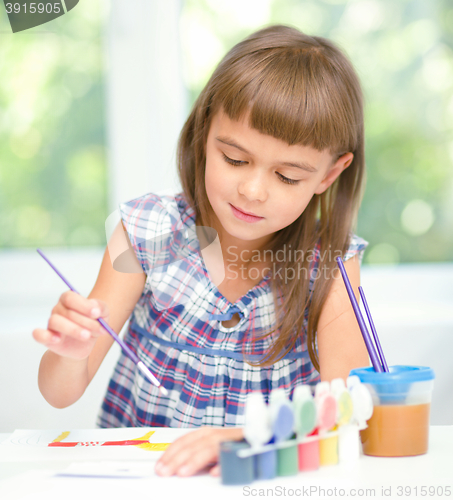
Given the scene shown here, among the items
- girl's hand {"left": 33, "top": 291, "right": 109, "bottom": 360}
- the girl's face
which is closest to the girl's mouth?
the girl's face

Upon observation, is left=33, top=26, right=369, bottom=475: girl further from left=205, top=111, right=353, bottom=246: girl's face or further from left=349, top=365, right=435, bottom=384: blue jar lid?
left=349, top=365, right=435, bottom=384: blue jar lid

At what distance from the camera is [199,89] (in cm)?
144

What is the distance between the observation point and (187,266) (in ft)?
2.77

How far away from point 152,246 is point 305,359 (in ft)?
1.00

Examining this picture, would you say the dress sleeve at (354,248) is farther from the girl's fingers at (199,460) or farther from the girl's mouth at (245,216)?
the girl's fingers at (199,460)

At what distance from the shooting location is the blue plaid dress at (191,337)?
0.81 metres

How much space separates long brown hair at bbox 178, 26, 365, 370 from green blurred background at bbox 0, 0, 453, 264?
2.11ft

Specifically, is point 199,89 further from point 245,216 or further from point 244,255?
point 245,216

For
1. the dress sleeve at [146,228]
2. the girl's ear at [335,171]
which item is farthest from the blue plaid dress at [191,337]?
the girl's ear at [335,171]

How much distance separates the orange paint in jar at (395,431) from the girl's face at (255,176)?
1.02 feet

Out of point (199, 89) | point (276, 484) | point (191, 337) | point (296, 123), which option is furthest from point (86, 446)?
point (199, 89)

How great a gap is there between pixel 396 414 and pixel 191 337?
1.39ft

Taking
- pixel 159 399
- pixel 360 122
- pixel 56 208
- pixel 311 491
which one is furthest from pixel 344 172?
pixel 56 208

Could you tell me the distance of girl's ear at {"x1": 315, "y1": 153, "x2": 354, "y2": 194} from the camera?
78 centimetres
